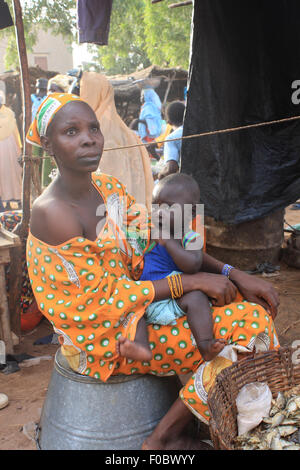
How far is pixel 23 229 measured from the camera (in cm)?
351

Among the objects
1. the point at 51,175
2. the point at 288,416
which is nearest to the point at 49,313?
the point at 288,416

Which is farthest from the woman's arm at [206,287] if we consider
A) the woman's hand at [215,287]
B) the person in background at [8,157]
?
the person in background at [8,157]

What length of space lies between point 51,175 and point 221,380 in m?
3.29

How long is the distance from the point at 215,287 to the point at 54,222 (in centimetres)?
73

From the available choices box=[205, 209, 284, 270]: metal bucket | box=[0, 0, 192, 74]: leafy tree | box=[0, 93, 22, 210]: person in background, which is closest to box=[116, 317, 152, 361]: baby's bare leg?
box=[205, 209, 284, 270]: metal bucket

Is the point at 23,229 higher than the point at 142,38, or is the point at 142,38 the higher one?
the point at 142,38

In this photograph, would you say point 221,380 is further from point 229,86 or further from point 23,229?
point 229,86

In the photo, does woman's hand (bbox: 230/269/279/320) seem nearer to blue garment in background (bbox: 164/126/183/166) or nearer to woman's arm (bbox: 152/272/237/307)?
woman's arm (bbox: 152/272/237/307)

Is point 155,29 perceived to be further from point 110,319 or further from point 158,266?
point 110,319

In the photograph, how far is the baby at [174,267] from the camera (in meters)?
1.72

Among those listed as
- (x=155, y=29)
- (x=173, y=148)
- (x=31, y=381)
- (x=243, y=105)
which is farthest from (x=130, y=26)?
(x=31, y=381)

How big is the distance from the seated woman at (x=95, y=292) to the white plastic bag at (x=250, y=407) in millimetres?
134

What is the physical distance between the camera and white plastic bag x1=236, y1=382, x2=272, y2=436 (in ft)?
Answer: 5.76

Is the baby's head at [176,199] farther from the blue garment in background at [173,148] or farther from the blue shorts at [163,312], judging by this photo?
the blue garment in background at [173,148]
